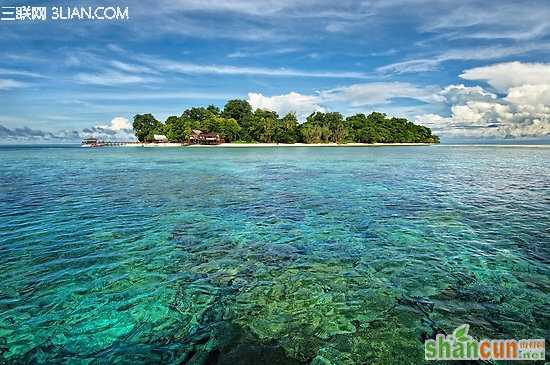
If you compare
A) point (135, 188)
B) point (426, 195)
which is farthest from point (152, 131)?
point (426, 195)

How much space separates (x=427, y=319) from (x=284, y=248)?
5153mm

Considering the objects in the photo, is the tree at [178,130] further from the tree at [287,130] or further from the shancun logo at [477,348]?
the shancun logo at [477,348]

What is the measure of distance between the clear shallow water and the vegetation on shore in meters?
125

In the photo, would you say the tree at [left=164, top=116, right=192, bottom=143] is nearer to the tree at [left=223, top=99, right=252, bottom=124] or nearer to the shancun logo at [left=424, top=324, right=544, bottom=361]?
the tree at [left=223, top=99, right=252, bottom=124]

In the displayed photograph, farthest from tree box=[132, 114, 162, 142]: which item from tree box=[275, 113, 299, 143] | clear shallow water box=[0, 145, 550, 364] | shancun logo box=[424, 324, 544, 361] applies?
shancun logo box=[424, 324, 544, 361]

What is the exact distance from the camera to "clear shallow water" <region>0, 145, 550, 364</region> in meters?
5.91

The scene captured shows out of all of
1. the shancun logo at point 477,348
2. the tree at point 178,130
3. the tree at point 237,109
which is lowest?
the shancun logo at point 477,348

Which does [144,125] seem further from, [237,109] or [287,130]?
[287,130]

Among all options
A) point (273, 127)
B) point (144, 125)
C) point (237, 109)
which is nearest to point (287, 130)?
point (273, 127)

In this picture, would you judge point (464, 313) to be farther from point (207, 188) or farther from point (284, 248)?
point (207, 188)

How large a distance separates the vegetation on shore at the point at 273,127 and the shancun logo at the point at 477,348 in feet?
436

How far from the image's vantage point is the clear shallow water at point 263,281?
19.4 feet

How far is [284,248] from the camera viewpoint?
10797mm

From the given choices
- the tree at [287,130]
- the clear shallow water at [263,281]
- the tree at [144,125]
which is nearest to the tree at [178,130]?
the tree at [144,125]
